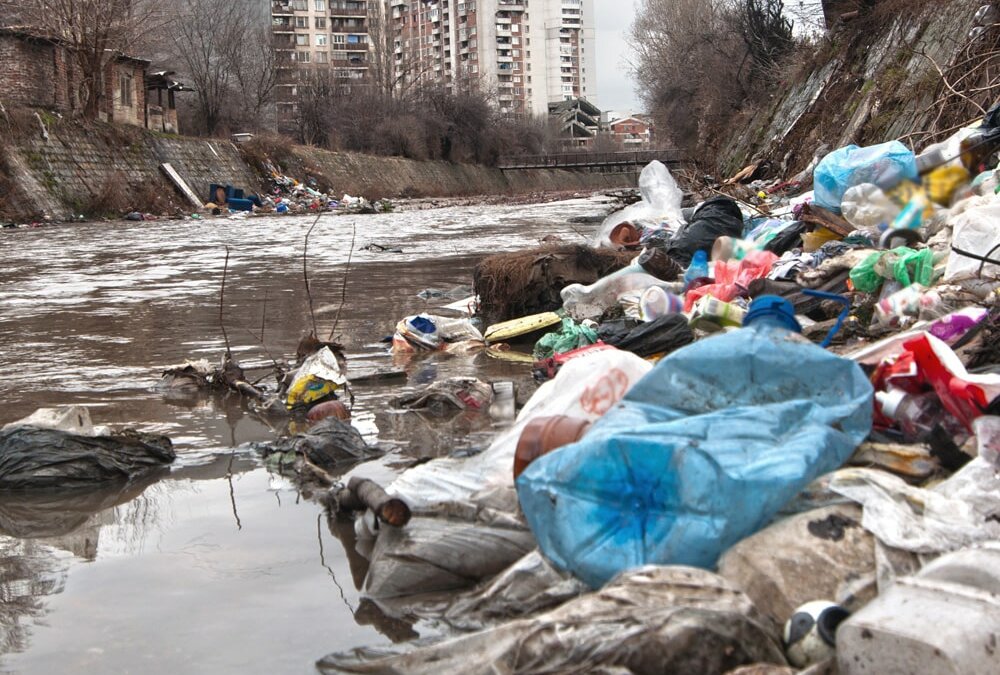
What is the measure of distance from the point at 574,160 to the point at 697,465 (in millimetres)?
68139

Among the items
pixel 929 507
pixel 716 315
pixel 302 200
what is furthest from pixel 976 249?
pixel 302 200

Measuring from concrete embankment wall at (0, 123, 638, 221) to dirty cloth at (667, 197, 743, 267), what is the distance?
20.5 metres

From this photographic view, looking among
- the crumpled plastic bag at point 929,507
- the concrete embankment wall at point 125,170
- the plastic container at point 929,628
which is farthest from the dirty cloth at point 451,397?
the concrete embankment wall at point 125,170

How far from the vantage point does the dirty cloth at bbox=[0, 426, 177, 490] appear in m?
3.90

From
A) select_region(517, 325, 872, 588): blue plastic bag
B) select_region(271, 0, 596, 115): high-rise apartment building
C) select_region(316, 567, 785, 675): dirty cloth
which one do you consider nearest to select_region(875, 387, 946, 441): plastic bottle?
select_region(517, 325, 872, 588): blue plastic bag

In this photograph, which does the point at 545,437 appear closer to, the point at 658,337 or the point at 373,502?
the point at 373,502

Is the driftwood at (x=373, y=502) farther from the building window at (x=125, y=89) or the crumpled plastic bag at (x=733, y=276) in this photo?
the building window at (x=125, y=89)

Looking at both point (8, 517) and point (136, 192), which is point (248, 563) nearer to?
→ point (8, 517)

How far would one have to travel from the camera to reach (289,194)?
3875 centimetres

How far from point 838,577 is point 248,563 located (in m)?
1.66

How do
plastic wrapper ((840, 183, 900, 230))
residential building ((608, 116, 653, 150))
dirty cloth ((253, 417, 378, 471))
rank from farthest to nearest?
residential building ((608, 116, 653, 150))
plastic wrapper ((840, 183, 900, 230))
dirty cloth ((253, 417, 378, 471))

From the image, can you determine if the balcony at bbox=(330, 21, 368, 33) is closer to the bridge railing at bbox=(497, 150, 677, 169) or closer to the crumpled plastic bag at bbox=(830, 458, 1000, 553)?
the bridge railing at bbox=(497, 150, 677, 169)

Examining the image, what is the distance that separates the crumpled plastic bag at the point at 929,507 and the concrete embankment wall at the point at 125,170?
25.4 m

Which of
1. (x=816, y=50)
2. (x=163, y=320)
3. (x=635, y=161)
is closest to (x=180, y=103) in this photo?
(x=635, y=161)
